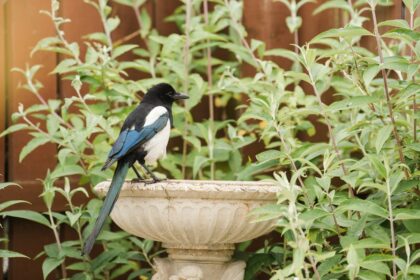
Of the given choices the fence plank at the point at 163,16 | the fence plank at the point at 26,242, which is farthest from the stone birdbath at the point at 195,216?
the fence plank at the point at 163,16

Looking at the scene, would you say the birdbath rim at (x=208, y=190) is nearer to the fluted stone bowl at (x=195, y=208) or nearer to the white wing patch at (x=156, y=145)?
the fluted stone bowl at (x=195, y=208)

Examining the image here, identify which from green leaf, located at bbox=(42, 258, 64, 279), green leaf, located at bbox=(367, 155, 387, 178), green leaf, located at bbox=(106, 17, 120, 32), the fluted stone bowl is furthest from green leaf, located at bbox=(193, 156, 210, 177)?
green leaf, located at bbox=(367, 155, 387, 178)

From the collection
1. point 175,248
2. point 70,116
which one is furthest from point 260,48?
point 175,248

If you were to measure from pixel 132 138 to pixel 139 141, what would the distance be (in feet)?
0.10

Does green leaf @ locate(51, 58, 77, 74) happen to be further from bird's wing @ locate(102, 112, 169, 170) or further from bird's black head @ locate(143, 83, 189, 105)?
bird's wing @ locate(102, 112, 169, 170)

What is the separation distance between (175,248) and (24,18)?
1750 mm

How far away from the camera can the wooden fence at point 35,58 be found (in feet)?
15.4

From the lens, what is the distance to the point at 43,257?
4789mm

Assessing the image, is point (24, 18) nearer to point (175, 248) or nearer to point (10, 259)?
point (10, 259)

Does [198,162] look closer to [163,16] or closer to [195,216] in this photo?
[195,216]

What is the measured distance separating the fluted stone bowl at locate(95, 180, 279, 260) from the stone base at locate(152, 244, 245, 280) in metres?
0.10

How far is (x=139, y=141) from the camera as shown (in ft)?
12.5

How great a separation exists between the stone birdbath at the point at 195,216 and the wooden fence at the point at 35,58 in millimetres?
1059

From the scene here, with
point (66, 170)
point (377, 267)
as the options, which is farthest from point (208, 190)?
point (66, 170)
